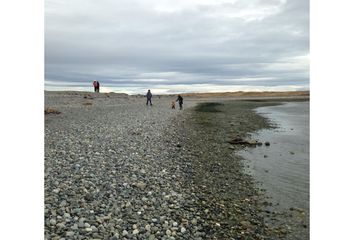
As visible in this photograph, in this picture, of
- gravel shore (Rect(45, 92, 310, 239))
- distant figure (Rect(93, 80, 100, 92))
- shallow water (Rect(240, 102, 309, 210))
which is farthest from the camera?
distant figure (Rect(93, 80, 100, 92))

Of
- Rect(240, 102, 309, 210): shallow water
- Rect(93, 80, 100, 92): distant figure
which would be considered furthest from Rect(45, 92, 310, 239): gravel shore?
Rect(93, 80, 100, 92): distant figure

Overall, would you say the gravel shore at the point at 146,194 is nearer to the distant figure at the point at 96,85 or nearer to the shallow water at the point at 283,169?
the shallow water at the point at 283,169

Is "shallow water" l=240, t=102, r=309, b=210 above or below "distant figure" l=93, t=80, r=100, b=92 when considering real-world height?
below

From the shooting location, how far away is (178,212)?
8.66 m

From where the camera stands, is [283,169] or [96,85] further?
[96,85]

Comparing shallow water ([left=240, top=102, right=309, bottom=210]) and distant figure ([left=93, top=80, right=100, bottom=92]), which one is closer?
shallow water ([left=240, top=102, right=309, bottom=210])

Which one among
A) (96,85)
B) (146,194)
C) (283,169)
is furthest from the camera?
(96,85)

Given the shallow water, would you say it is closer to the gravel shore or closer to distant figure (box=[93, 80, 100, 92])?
the gravel shore

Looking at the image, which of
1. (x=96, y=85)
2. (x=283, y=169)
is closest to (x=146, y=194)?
(x=283, y=169)

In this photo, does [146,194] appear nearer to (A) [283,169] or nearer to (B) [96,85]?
(A) [283,169]
